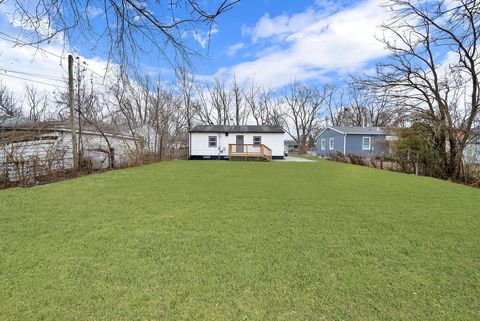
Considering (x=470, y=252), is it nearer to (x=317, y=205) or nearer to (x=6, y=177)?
(x=317, y=205)

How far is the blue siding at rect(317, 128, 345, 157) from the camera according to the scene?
23969mm

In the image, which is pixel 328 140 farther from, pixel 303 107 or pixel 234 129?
pixel 303 107

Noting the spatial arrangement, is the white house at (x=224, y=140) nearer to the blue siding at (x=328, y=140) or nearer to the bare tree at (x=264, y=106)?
the blue siding at (x=328, y=140)

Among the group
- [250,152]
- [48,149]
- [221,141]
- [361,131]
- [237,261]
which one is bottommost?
[237,261]

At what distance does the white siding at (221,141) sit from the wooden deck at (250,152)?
996mm

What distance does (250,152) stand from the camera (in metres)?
→ 20.2

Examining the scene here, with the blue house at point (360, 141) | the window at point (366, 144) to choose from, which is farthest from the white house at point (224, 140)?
the window at point (366, 144)

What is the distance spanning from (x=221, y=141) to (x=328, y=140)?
12973mm

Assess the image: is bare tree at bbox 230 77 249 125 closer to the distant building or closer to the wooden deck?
the wooden deck

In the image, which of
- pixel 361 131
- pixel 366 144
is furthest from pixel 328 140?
pixel 366 144

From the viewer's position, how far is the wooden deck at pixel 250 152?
20.0 metres

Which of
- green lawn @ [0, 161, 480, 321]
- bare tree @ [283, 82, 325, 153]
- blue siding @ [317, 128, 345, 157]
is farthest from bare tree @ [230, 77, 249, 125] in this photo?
green lawn @ [0, 161, 480, 321]

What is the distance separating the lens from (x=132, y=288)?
2.17m

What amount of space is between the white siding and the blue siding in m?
6.06
